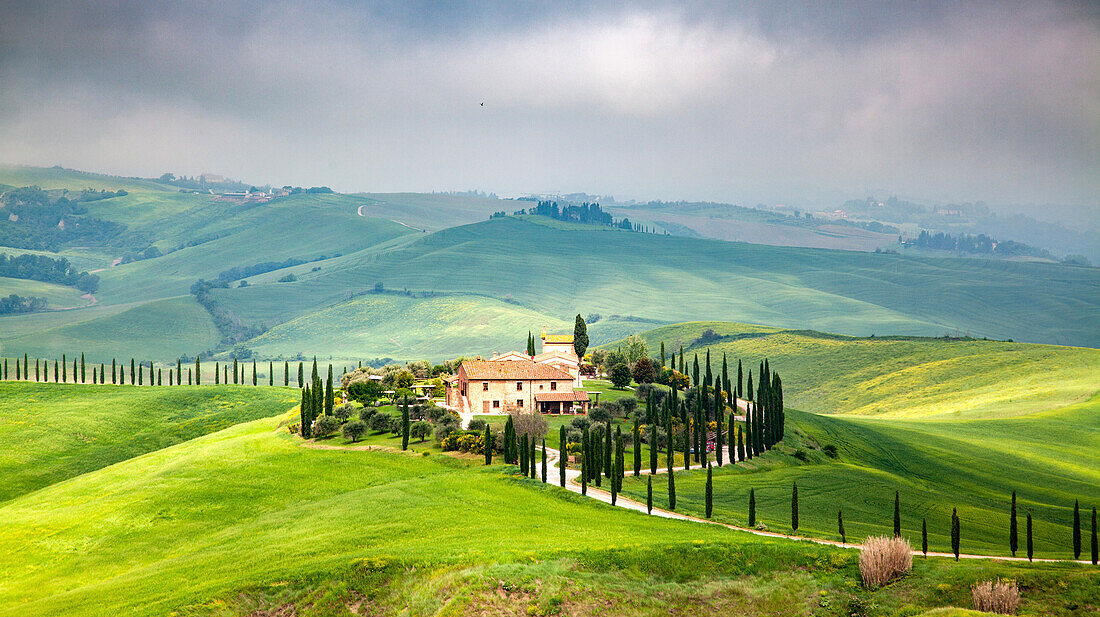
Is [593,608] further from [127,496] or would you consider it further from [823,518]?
[127,496]

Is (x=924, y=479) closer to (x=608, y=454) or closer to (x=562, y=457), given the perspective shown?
(x=562, y=457)

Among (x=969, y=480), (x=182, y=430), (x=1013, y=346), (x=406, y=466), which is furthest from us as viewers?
(x=1013, y=346)

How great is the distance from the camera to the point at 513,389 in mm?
98688

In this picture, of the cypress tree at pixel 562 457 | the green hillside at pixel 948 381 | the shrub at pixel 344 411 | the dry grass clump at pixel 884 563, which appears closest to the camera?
the dry grass clump at pixel 884 563

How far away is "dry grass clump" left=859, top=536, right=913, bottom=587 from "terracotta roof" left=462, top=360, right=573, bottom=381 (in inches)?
2454

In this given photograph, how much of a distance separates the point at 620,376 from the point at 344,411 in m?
40.4

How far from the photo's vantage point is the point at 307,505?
59438 mm

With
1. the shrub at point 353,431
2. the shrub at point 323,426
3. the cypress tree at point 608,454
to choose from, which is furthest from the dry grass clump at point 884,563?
the shrub at point 323,426

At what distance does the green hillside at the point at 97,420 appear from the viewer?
87250mm

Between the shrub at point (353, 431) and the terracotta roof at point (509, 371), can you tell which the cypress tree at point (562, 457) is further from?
the shrub at point (353, 431)

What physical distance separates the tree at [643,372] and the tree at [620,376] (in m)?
A: 1.02

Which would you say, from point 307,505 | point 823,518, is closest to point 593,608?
point 307,505

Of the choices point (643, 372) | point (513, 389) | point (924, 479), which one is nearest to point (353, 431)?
point (513, 389)

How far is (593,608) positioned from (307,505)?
93.2ft
